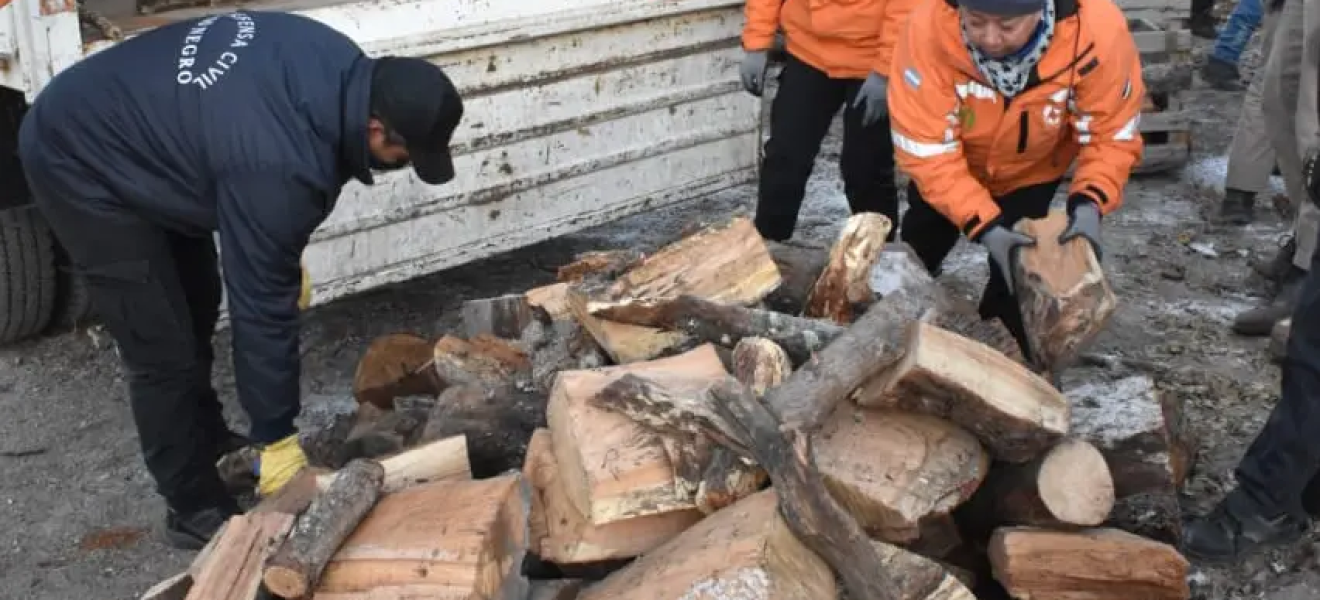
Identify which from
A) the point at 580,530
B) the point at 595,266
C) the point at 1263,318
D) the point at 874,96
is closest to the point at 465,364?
the point at 595,266

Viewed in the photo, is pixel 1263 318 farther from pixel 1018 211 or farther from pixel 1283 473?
pixel 1283 473

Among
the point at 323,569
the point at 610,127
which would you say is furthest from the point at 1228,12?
the point at 323,569

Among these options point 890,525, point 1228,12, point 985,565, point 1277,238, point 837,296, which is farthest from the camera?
point 1228,12

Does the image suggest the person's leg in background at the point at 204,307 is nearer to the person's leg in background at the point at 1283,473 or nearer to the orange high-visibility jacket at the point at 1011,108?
the orange high-visibility jacket at the point at 1011,108

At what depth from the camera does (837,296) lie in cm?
348

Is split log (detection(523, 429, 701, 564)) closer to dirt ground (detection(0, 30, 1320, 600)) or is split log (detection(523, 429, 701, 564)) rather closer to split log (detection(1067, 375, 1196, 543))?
split log (detection(1067, 375, 1196, 543))

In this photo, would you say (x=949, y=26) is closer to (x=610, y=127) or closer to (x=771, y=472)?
(x=771, y=472)

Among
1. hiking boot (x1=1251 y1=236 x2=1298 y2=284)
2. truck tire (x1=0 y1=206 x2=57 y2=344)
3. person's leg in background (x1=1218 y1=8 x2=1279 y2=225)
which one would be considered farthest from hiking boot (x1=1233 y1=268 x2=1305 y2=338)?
truck tire (x1=0 y1=206 x2=57 y2=344)

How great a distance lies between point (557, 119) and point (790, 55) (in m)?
0.95

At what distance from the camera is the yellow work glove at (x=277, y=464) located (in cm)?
319

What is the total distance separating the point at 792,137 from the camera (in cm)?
496

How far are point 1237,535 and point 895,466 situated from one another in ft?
3.92

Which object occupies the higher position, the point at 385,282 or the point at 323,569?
the point at 323,569

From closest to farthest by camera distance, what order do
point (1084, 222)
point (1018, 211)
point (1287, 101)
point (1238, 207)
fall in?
point (1084, 222) < point (1018, 211) < point (1287, 101) < point (1238, 207)
